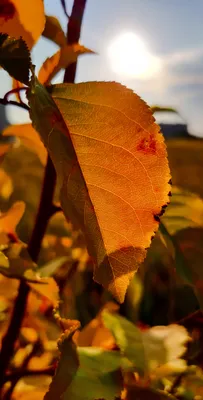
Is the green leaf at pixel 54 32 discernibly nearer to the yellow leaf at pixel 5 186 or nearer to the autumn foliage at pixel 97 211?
the autumn foliage at pixel 97 211

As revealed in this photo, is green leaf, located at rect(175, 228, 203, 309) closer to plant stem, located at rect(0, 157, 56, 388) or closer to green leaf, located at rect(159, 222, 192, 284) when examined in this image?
green leaf, located at rect(159, 222, 192, 284)

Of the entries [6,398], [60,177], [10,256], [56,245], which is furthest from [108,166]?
[56,245]

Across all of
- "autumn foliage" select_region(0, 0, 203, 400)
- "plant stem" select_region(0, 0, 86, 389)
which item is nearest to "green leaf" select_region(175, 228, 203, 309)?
"autumn foliage" select_region(0, 0, 203, 400)

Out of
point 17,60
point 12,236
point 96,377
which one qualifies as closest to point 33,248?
point 12,236

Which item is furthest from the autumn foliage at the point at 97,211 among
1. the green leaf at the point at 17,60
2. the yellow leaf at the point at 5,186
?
the yellow leaf at the point at 5,186

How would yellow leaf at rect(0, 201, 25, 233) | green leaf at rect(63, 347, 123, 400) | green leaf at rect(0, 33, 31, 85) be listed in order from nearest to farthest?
green leaf at rect(0, 33, 31, 85) < green leaf at rect(63, 347, 123, 400) < yellow leaf at rect(0, 201, 25, 233)

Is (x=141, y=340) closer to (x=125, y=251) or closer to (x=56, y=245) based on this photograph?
(x=125, y=251)
